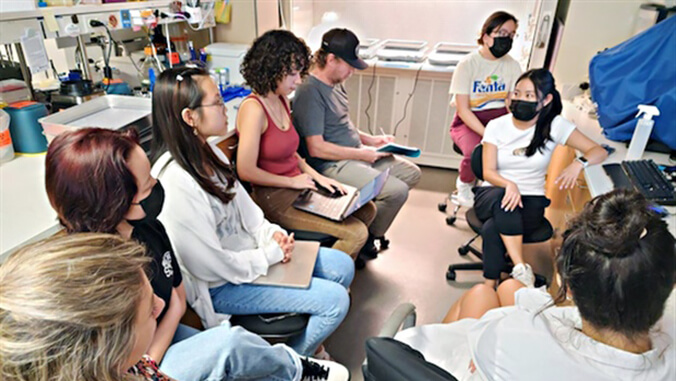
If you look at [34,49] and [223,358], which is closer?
[223,358]

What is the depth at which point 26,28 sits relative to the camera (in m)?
1.67

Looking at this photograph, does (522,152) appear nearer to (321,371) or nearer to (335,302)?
(335,302)

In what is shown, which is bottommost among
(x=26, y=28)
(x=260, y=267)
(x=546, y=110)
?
(x=260, y=267)

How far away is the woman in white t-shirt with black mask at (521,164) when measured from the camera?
185cm

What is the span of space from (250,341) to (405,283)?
1.23m

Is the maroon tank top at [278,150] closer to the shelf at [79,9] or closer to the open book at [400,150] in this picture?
the open book at [400,150]

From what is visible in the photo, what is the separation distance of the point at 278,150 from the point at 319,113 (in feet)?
1.06

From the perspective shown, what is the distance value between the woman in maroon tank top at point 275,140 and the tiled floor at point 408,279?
14.9 inches

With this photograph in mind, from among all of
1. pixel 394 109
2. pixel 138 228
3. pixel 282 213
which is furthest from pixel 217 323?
→ pixel 394 109

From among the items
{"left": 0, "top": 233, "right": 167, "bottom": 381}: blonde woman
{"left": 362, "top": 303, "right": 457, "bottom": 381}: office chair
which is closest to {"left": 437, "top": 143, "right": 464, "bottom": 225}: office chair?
{"left": 362, "top": 303, "right": 457, "bottom": 381}: office chair

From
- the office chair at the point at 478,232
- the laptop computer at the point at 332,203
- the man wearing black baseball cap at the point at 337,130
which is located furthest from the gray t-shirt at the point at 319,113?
the office chair at the point at 478,232

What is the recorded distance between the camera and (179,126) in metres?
1.34

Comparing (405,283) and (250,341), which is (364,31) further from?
(250,341)

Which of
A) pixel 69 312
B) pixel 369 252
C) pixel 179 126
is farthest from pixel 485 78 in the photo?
pixel 69 312
